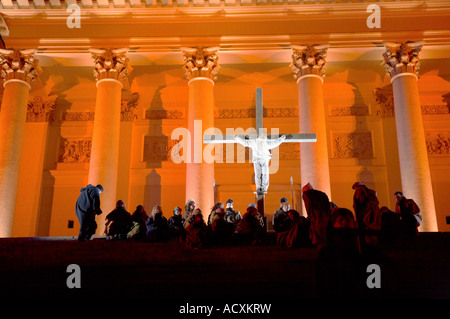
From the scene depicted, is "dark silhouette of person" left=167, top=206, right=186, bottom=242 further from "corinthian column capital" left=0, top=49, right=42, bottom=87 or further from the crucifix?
"corinthian column capital" left=0, top=49, right=42, bottom=87

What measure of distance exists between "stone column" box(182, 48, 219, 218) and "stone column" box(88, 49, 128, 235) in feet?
7.87

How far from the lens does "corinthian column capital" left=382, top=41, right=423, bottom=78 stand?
45.0ft

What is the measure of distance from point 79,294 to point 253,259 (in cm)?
232

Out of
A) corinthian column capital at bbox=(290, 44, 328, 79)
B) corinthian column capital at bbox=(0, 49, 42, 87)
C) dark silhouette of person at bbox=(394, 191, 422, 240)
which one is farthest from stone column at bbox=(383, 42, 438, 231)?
corinthian column capital at bbox=(0, 49, 42, 87)

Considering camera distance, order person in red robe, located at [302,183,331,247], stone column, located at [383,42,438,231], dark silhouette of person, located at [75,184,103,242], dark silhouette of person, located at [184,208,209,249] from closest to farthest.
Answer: person in red robe, located at [302,183,331,247] < dark silhouette of person, located at [184,208,209,249] < dark silhouette of person, located at [75,184,103,242] < stone column, located at [383,42,438,231]

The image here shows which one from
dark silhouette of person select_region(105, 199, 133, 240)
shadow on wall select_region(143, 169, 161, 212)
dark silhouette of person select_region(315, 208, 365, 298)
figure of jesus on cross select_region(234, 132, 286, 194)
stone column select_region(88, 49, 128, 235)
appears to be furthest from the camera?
shadow on wall select_region(143, 169, 161, 212)

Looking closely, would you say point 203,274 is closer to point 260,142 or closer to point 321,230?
point 321,230

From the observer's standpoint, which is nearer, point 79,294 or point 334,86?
point 79,294

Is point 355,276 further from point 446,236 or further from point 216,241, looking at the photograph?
point 446,236

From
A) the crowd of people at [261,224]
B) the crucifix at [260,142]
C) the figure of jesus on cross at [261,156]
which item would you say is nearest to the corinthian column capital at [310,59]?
the crucifix at [260,142]

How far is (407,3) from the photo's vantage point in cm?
1408

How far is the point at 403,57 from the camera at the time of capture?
45.0 ft
